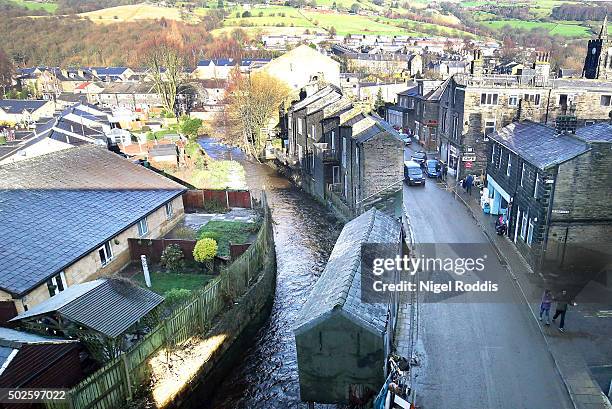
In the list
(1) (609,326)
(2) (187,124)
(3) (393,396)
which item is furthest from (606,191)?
(2) (187,124)

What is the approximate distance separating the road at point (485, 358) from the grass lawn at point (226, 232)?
33.3 feet

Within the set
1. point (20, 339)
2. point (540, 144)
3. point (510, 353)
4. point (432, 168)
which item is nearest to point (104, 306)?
point (20, 339)

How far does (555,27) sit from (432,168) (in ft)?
441

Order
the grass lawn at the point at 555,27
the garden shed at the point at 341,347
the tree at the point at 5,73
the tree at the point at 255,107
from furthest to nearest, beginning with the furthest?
the grass lawn at the point at 555,27 < the tree at the point at 5,73 < the tree at the point at 255,107 < the garden shed at the point at 341,347

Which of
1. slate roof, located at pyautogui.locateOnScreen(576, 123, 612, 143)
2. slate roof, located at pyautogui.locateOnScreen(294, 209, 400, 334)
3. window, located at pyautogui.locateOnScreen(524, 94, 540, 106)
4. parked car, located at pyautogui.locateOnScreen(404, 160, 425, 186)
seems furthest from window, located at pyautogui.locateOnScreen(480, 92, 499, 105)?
slate roof, located at pyautogui.locateOnScreen(294, 209, 400, 334)

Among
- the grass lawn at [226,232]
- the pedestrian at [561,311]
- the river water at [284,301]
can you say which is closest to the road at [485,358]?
the pedestrian at [561,311]

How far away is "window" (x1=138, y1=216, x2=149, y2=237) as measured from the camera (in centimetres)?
2178

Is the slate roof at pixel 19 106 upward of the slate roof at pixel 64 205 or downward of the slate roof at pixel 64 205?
downward

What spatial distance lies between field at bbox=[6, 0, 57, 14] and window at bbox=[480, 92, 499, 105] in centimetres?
16764

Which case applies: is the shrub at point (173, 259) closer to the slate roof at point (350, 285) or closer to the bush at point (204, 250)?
the bush at point (204, 250)

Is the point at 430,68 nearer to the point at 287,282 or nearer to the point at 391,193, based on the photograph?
the point at 391,193

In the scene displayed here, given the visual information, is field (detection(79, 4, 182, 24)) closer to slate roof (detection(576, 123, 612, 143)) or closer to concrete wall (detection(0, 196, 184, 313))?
concrete wall (detection(0, 196, 184, 313))

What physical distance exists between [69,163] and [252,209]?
1084 cm

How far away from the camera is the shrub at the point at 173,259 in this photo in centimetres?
2017
